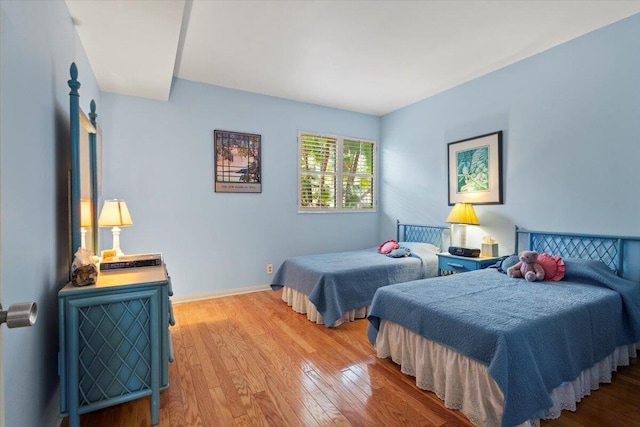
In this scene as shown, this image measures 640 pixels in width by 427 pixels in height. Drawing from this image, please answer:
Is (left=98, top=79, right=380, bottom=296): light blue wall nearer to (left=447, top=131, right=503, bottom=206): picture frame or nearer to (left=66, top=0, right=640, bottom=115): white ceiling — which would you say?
(left=66, top=0, right=640, bottom=115): white ceiling

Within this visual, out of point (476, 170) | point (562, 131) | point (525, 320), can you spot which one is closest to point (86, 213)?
point (525, 320)

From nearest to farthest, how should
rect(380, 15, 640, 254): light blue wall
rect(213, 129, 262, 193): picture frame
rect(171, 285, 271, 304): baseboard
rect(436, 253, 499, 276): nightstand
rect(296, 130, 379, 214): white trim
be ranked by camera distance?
rect(380, 15, 640, 254): light blue wall → rect(436, 253, 499, 276): nightstand → rect(171, 285, 271, 304): baseboard → rect(213, 129, 262, 193): picture frame → rect(296, 130, 379, 214): white trim

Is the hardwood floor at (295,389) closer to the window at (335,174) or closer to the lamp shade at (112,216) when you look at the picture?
the lamp shade at (112,216)

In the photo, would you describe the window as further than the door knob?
Yes

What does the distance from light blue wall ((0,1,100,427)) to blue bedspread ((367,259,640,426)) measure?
187 cm

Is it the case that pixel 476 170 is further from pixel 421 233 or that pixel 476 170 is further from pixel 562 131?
pixel 421 233

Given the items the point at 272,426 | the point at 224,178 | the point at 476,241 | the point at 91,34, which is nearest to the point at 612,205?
the point at 476,241

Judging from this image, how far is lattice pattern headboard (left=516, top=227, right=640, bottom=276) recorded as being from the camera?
258 cm

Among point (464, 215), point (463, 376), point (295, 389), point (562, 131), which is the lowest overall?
point (295, 389)

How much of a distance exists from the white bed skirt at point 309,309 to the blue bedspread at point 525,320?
756 millimetres

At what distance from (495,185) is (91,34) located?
4.00 m

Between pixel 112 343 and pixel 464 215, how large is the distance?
3406mm

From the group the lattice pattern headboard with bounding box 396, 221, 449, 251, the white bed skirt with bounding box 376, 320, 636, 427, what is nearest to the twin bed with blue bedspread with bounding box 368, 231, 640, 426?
the white bed skirt with bounding box 376, 320, 636, 427

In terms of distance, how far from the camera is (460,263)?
11.2 ft
